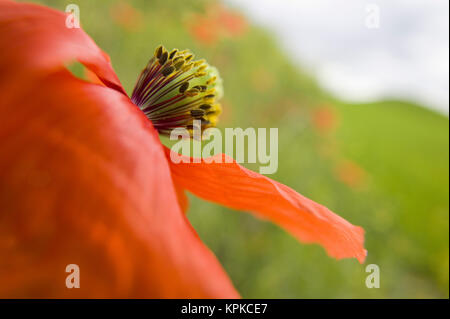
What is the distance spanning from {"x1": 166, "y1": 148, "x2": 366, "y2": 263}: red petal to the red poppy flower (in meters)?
0.02

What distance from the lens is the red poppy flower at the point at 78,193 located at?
7.1 inches

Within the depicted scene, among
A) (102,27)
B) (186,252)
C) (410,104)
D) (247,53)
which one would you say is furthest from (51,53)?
(410,104)

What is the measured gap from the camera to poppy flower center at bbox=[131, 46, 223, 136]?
0.35m

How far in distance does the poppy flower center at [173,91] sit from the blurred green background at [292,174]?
0.69 feet

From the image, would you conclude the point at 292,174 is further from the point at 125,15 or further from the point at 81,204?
the point at 81,204

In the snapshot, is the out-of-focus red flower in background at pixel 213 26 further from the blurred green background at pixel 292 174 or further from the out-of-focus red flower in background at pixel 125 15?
the out-of-focus red flower in background at pixel 125 15

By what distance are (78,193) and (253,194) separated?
0.12 m

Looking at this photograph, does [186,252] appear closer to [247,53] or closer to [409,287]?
[409,287]

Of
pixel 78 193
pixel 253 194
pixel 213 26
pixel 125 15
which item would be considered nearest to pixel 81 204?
pixel 78 193

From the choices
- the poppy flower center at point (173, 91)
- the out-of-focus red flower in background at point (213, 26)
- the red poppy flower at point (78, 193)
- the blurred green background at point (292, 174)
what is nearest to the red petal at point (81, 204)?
the red poppy flower at point (78, 193)

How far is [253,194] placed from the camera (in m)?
0.28

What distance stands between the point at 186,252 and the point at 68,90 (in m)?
0.11

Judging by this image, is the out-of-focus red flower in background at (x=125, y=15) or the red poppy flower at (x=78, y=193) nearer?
the red poppy flower at (x=78, y=193)

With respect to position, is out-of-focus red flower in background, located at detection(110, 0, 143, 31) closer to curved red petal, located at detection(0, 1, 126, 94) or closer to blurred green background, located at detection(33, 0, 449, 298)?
blurred green background, located at detection(33, 0, 449, 298)
